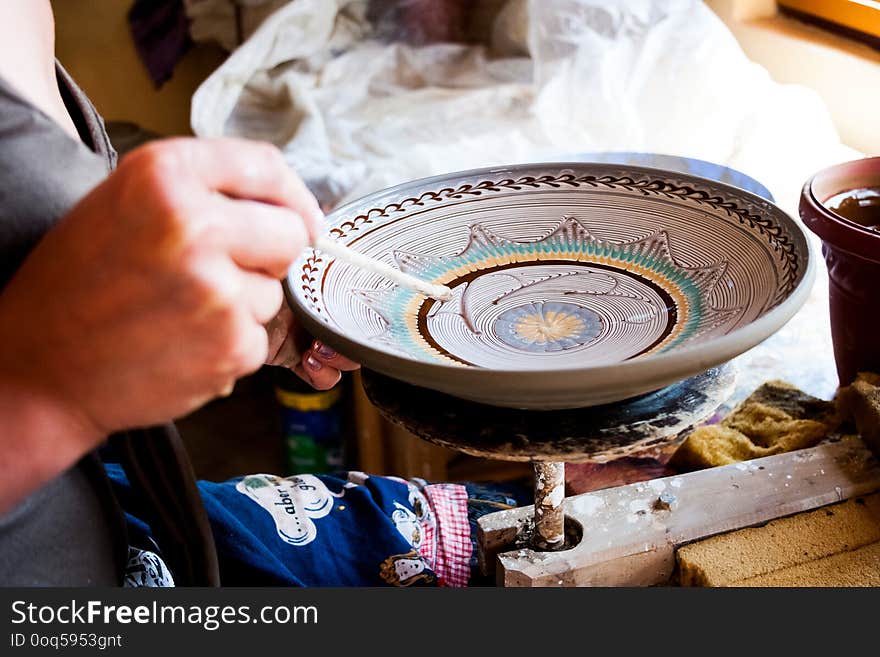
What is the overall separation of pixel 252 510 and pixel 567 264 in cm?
43

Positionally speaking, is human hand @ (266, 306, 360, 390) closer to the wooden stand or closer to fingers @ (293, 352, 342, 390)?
fingers @ (293, 352, 342, 390)

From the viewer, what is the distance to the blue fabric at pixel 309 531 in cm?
91

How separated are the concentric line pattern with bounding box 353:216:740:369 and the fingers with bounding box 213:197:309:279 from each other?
19 cm

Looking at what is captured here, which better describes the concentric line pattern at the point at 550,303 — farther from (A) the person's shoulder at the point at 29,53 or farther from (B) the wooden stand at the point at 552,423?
(A) the person's shoulder at the point at 29,53

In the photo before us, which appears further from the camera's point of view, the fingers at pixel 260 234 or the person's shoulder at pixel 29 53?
the person's shoulder at pixel 29 53

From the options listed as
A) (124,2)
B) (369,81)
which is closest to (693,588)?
(369,81)

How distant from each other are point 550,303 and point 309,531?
378 millimetres

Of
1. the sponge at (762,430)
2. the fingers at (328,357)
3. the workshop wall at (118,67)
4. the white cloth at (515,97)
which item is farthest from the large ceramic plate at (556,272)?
the workshop wall at (118,67)

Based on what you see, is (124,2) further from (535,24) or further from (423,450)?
Answer: (423,450)

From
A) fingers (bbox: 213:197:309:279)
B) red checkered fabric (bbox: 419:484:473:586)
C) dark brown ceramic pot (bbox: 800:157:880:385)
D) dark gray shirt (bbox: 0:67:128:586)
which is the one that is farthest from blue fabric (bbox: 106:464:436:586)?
dark brown ceramic pot (bbox: 800:157:880:385)

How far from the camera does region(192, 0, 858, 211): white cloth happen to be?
5.60 feet

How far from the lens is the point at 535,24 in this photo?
6.47 ft

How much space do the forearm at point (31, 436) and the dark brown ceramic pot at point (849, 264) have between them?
78 cm

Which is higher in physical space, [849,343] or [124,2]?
[849,343]
